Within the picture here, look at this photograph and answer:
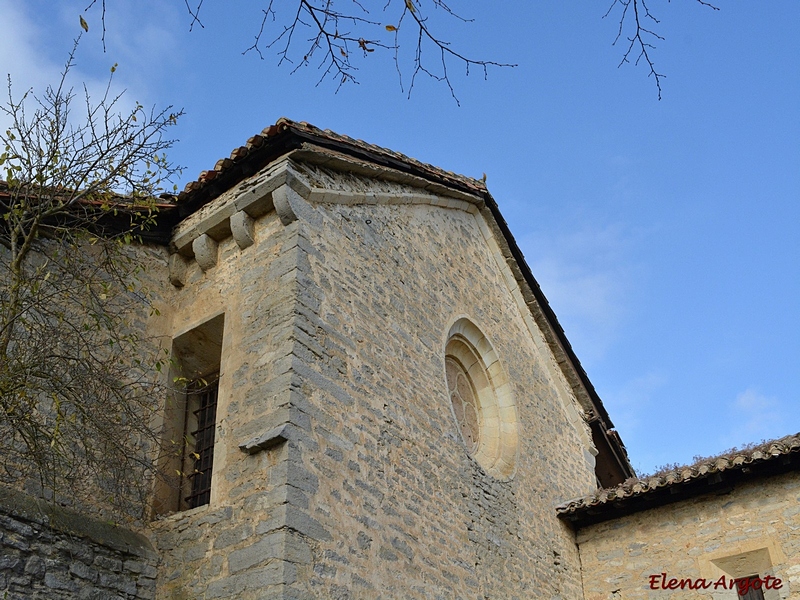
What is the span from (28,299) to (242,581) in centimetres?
243

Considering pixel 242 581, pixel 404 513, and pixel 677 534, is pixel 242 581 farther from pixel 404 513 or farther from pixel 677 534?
pixel 677 534

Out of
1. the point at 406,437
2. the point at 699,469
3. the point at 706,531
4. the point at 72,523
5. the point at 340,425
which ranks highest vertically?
the point at 699,469

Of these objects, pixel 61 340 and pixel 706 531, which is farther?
pixel 706 531

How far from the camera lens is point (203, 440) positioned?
7.24m

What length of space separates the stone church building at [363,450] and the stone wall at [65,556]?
16 millimetres

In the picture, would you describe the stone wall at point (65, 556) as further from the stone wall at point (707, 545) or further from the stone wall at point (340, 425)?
the stone wall at point (707, 545)

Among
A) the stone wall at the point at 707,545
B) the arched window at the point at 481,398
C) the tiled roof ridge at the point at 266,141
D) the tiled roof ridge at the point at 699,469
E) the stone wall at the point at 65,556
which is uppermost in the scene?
the tiled roof ridge at the point at 266,141

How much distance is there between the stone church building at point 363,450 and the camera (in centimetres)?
572

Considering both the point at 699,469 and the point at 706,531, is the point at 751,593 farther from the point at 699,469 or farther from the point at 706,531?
the point at 699,469

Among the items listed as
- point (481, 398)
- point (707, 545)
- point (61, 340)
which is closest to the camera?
point (61, 340)

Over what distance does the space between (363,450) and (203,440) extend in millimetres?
1758

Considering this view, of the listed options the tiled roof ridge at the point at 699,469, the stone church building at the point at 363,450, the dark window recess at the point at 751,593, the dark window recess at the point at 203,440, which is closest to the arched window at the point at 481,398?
the stone church building at the point at 363,450

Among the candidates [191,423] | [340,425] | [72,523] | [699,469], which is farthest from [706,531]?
[72,523]

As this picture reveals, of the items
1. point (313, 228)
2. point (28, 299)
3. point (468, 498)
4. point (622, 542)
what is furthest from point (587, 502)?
point (28, 299)
